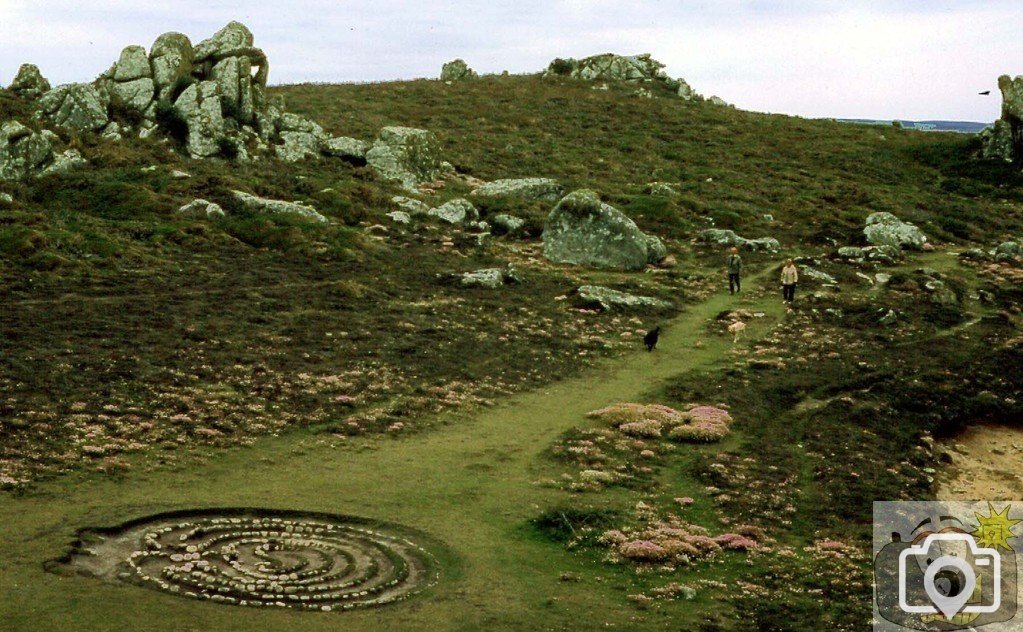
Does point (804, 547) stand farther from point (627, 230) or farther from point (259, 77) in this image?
point (259, 77)

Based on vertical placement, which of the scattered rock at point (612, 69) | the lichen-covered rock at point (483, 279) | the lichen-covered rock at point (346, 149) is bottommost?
the lichen-covered rock at point (483, 279)

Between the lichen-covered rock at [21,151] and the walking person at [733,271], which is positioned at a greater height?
the lichen-covered rock at [21,151]

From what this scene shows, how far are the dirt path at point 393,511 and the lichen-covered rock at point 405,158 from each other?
44.6m

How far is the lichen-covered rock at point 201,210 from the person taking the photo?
5874cm

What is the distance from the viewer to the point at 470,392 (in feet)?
125

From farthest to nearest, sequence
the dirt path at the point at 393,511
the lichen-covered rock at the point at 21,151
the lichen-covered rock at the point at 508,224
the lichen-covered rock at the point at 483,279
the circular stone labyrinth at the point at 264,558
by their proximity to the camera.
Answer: the lichen-covered rock at the point at 508,224
the lichen-covered rock at the point at 21,151
the lichen-covered rock at the point at 483,279
the circular stone labyrinth at the point at 264,558
the dirt path at the point at 393,511

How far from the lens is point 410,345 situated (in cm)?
4266

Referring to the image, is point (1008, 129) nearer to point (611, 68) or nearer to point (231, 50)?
point (611, 68)

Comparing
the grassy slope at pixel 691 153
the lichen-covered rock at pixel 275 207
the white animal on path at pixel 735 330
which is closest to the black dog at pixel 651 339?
the white animal on path at pixel 735 330

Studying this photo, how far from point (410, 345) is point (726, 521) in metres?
18.6

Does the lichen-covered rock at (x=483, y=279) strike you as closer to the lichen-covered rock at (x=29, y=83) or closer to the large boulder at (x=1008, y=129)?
the lichen-covered rock at (x=29, y=83)

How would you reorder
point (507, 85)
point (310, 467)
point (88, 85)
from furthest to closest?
1. point (507, 85)
2. point (88, 85)
3. point (310, 467)

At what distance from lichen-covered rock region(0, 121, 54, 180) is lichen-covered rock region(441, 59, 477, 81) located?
91.1 metres

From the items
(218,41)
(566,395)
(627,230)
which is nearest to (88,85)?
(218,41)
